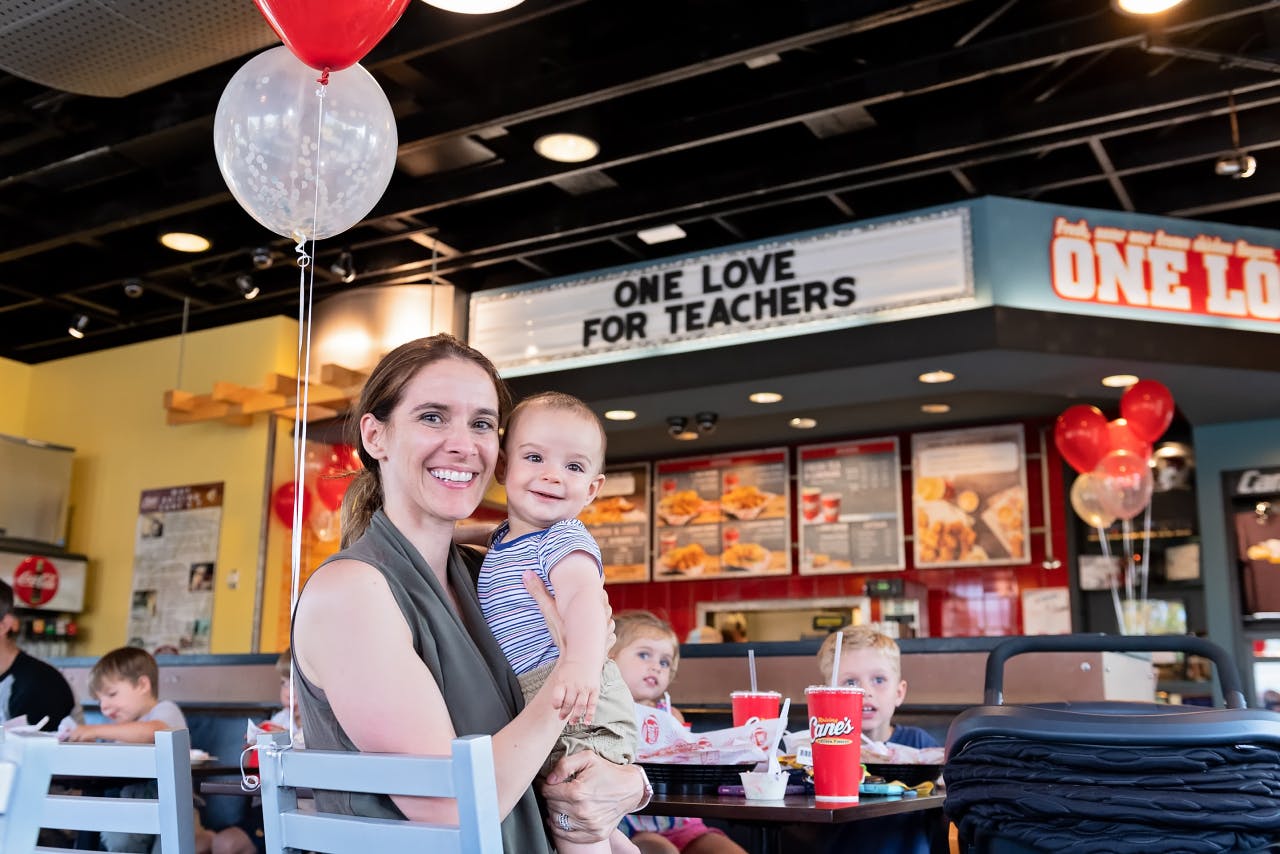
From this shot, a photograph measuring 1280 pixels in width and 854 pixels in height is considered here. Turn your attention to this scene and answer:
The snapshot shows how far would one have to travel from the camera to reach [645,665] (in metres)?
3.38

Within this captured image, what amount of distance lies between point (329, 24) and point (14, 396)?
24.9 feet

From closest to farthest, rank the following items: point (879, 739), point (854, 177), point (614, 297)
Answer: point (879, 739) → point (854, 177) → point (614, 297)

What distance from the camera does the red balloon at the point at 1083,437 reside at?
606 centimetres

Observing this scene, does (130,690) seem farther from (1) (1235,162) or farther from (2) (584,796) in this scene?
(1) (1235,162)

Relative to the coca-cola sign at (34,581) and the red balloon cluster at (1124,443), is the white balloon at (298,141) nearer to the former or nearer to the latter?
the red balloon cluster at (1124,443)

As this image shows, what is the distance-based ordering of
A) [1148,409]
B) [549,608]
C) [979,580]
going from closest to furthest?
1. [549,608]
2. [1148,409]
3. [979,580]

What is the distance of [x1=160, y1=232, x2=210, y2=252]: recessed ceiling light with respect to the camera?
6398mm

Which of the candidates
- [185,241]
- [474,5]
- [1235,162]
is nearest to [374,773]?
[474,5]

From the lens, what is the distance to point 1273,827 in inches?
48.8

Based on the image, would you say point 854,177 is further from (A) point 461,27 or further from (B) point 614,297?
(A) point 461,27

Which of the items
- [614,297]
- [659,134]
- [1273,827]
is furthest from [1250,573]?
[1273,827]

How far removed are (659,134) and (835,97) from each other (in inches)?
32.6

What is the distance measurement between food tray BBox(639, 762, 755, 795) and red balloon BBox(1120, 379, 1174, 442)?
4241mm

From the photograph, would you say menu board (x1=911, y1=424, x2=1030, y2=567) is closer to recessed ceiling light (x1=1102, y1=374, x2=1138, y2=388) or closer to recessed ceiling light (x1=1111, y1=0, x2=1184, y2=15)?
recessed ceiling light (x1=1102, y1=374, x2=1138, y2=388)
